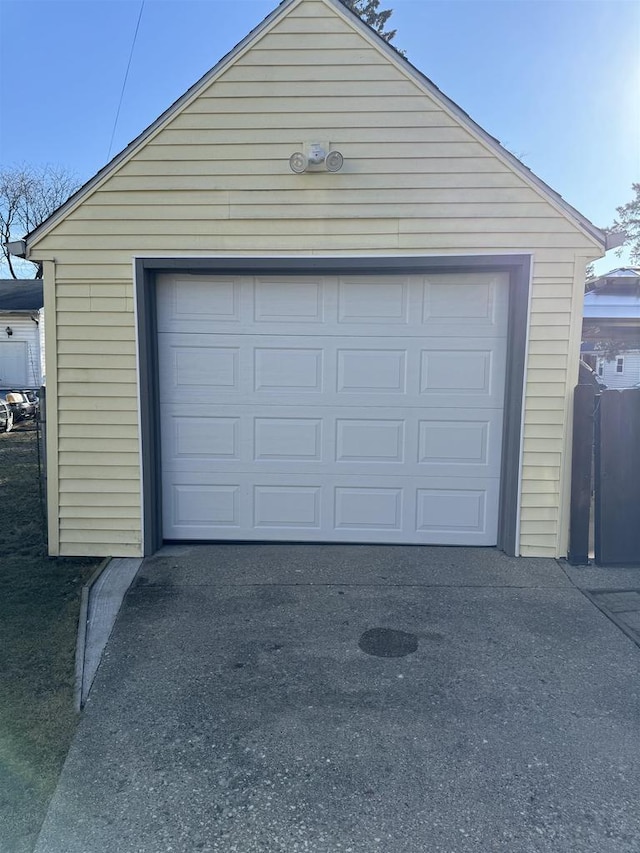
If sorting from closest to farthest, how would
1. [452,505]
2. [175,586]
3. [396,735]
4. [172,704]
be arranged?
[396,735] → [172,704] → [175,586] → [452,505]

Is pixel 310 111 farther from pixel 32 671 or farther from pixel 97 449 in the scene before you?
pixel 32 671

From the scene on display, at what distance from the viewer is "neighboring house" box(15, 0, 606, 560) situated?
4.58 meters

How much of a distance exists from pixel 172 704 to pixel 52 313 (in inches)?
131

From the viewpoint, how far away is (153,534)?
16.3ft

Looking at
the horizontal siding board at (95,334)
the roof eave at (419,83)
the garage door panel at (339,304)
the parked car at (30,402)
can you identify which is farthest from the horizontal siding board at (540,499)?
the parked car at (30,402)

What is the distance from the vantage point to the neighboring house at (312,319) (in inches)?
180

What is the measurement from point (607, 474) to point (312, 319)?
275 cm

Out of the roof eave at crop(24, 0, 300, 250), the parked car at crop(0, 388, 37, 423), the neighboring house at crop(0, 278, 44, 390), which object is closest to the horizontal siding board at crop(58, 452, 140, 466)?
the roof eave at crop(24, 0, 300, 250)

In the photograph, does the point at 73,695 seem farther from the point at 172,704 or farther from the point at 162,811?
the point at 162,811

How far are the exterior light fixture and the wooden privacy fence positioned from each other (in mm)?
2655

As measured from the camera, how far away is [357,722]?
2.75m


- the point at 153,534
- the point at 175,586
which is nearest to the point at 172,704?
the point at 175,586

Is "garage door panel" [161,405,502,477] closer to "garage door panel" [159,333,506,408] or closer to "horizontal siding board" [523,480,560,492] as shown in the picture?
"garage door panel" [159,333,506,408]

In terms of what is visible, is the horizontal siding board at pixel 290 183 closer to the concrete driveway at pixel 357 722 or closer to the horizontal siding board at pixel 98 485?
the horizontal siding board at pixel 98 485
